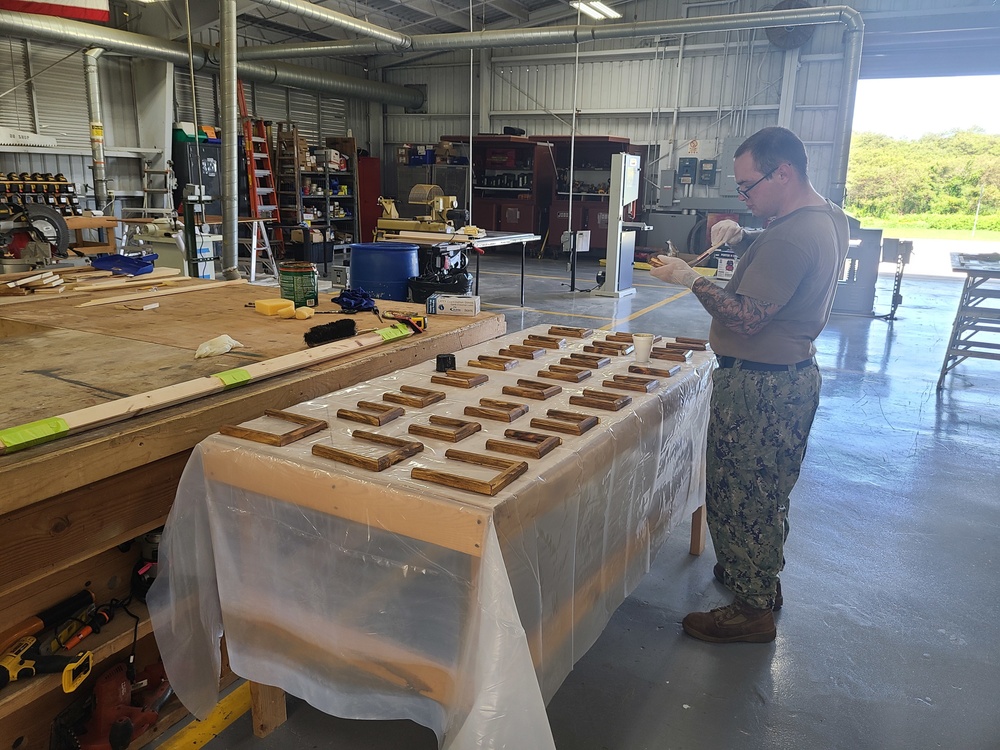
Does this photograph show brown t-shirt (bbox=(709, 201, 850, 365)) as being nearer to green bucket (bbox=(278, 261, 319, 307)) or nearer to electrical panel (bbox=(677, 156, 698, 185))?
green bucket (bbox=(278, 261, 319, 307))

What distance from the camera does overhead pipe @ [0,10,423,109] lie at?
7645 mm

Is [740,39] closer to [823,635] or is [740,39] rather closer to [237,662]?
[823,635]

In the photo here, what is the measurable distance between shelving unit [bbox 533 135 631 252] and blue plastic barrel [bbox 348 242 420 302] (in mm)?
8563

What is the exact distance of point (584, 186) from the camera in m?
12.4

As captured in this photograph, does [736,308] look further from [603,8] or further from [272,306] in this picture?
[603,8]

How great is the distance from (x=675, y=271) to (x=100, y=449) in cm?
167

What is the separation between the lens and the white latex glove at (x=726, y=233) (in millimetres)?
2494

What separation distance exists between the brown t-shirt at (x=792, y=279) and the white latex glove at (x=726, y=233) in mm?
419

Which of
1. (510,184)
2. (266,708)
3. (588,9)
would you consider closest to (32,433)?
(266,708)

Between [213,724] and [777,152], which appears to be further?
[777,152]

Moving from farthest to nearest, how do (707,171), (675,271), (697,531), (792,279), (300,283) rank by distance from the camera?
(707,171), (697,531), (300,283), (675,271), (792,279)

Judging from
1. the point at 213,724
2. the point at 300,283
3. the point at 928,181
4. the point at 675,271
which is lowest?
the point at 213,724

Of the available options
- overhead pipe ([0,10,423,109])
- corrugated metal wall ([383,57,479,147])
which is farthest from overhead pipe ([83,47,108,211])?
corrugated metal wall ([383,57,479,147])

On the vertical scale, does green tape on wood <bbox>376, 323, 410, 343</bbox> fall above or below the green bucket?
below
